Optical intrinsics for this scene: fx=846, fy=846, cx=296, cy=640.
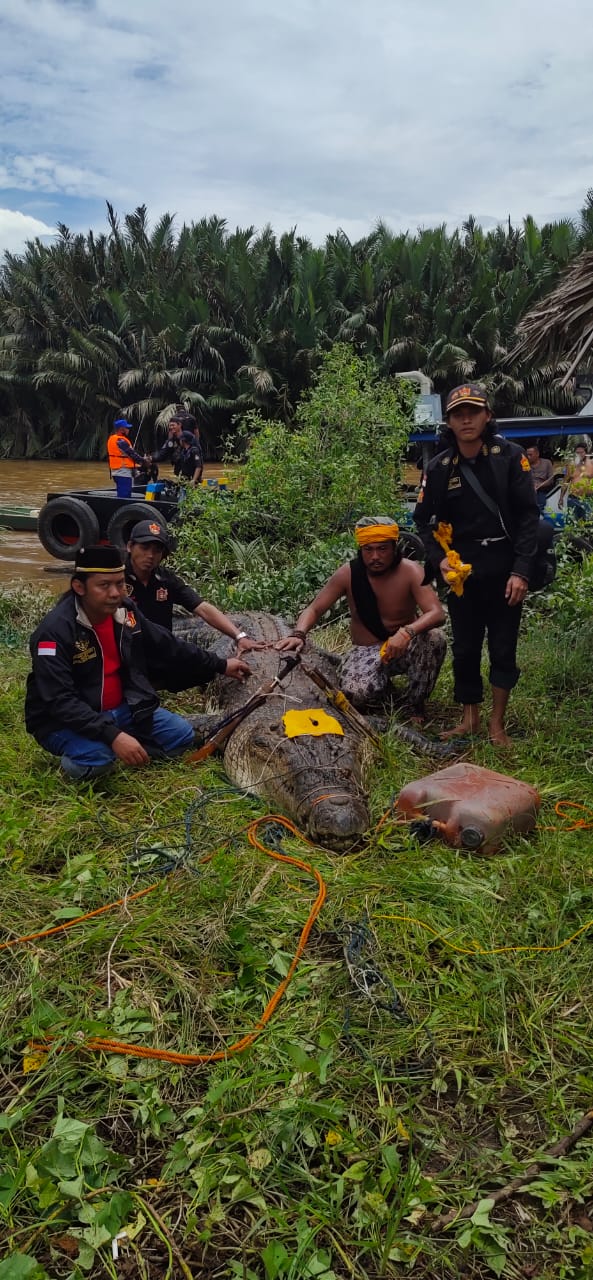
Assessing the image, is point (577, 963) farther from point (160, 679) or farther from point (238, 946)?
point (160, 679)

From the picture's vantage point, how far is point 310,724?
4441 millimetres

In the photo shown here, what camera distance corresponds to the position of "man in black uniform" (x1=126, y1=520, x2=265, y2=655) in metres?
5.17

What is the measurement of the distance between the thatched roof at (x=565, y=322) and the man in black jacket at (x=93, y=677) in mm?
3884

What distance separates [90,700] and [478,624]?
2.22 metres

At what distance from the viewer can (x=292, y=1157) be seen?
2.14 metres

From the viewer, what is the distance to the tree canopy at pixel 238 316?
86.5 feet

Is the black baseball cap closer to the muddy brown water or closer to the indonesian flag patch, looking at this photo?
the indonesian flag patch

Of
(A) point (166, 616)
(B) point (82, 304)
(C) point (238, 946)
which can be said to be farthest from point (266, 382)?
(C) point (238, 946)

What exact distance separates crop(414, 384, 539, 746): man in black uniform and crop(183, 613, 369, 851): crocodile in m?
0.91

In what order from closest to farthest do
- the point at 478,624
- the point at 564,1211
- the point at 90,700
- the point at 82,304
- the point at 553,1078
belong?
the point at 564,1211
the point at 553,1078
the point at 90,700
the point at 478,624
the point at 82,304

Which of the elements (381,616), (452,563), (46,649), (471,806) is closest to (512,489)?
(452,563)

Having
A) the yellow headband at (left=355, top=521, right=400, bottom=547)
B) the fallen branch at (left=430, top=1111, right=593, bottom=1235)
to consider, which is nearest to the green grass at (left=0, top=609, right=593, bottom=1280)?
the fallen branch at (left=430, top=1111, right=593, bottom=1235)

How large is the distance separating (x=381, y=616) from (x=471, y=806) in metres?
1.98

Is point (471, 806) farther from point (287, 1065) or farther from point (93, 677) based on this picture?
point (93, 677)
